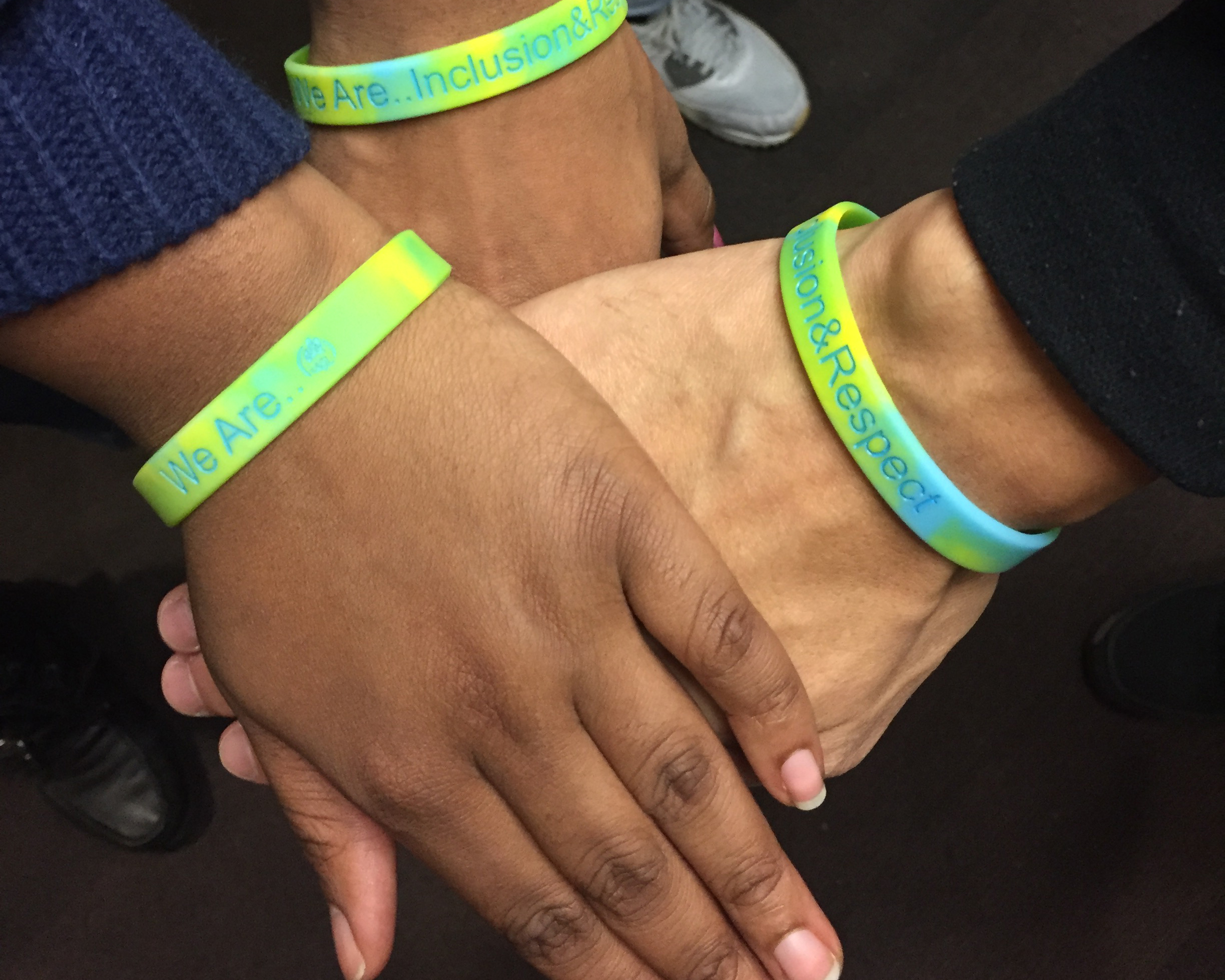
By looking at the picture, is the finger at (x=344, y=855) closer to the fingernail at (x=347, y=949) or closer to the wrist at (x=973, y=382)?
the fingernail at (x=347, y=949)

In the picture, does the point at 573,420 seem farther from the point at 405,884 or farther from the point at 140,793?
the point at 140,793

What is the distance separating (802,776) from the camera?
57 cm

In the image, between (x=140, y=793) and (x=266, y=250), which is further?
(x=140, y=793)

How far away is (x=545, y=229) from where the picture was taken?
26.4 inches

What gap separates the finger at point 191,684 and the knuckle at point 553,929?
0.31 metres

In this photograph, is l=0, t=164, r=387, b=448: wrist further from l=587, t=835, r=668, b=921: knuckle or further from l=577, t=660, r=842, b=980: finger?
l=587, t=835, r=668, b=921: knuckle

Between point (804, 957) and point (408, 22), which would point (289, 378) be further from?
point (804, 957)

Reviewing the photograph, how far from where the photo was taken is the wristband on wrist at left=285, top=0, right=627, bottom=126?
0.59m

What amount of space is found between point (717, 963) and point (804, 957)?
65 millimetres

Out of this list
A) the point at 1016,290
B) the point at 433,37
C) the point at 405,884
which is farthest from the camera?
the point at 405,884

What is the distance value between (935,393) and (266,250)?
406 mm

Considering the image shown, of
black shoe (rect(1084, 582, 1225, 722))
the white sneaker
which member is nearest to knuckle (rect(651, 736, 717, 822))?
black shoe (rect(1084, 582, 1225, 722))

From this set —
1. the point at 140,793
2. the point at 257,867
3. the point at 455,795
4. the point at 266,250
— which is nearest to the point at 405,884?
the point at 257,867

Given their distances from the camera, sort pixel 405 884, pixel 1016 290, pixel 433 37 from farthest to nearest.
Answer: pixel 405 884, pixel 433 37, pixel 1016 290
